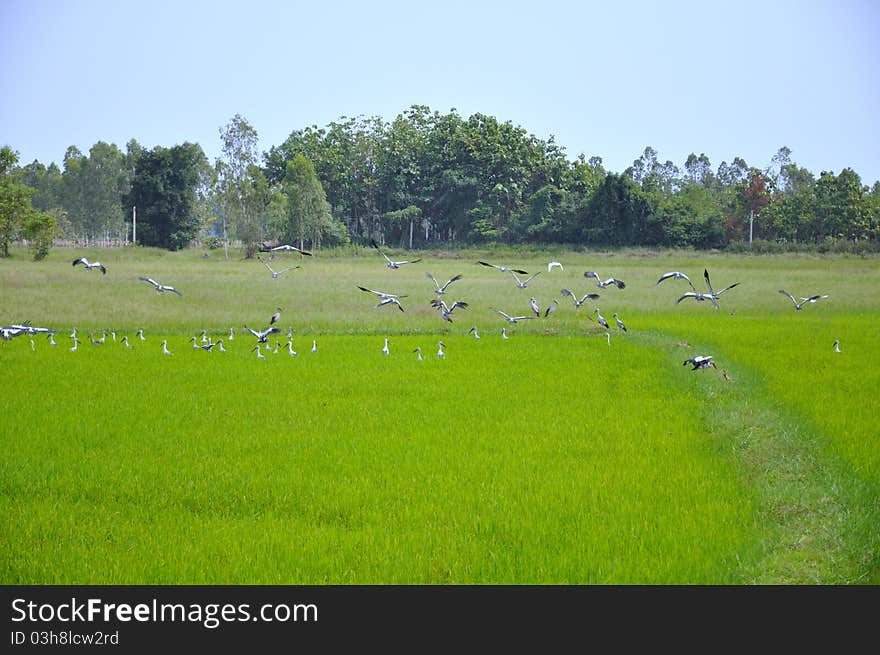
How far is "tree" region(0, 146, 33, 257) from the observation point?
41.2 ft

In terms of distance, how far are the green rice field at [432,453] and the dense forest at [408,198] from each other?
11.3 feet

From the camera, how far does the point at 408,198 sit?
2122 centimetres

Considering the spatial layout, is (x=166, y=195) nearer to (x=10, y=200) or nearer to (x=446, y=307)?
(x=10, y=200)

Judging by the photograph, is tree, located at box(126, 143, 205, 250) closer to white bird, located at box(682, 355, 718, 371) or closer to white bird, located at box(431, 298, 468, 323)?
white bird, located at box(431, 298, 468, 323)

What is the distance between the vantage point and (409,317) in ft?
43.2

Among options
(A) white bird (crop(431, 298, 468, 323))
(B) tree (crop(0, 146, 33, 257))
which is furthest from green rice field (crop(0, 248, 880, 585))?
(B) tree (crop(0, 146, 33, 257))

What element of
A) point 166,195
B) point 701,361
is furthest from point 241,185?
point 701,361

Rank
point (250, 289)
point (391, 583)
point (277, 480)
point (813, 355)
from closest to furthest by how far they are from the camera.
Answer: point (391, 583) < point (277, 480) < point (813, 355) < point (250, 289)

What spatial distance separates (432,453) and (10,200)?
10174 mm

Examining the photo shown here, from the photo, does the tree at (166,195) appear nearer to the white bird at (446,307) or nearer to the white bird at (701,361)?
the white bird at (446,307)

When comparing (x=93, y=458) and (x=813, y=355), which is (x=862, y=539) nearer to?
(x=93, y=458)

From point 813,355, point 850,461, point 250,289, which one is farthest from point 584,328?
point 850,461
